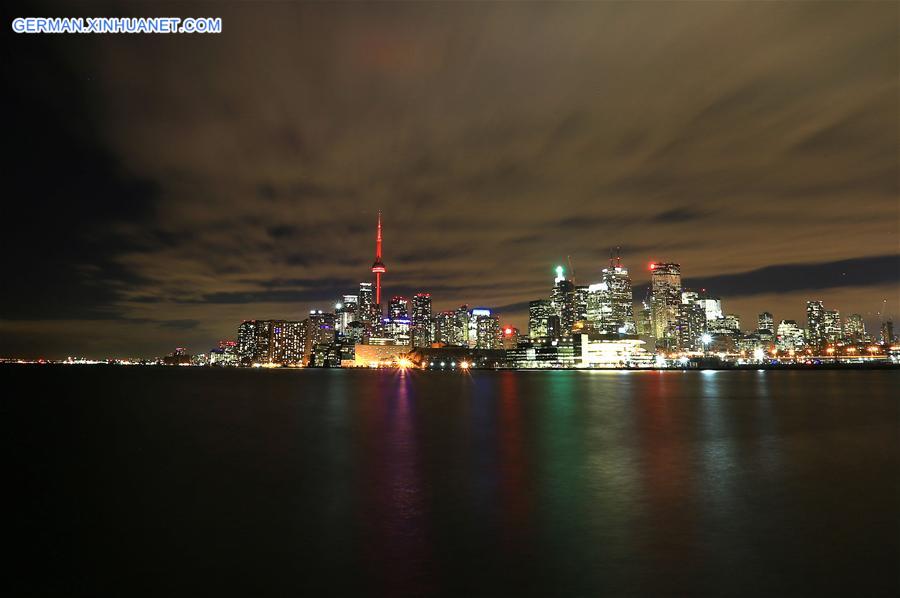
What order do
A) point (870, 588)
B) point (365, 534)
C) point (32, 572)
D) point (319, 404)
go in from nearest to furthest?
point (870, 588) → point (32, 572) → point (365, 534) → point (319, 404)

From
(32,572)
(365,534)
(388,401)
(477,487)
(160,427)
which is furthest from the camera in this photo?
(388,401)

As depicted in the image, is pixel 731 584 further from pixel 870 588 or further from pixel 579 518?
pixel 579 518

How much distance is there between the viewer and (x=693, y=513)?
701 inches

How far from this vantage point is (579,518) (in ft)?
56.6

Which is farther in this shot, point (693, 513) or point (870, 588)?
point (693, 513)

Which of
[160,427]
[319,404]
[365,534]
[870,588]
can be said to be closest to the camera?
[870,588]

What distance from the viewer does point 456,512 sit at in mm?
17797

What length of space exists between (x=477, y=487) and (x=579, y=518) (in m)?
5.18

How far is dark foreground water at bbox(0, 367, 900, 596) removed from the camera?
12.5m

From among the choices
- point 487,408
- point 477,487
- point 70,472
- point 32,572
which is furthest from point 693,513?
→ point 487,408

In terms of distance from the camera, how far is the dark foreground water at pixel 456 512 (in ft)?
41.0

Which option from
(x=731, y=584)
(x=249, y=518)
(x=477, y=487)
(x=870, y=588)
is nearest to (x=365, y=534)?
(x=249, y=518)

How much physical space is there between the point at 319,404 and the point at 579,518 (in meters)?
51.8

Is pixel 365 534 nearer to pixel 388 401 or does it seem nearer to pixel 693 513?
pixel 693 513
